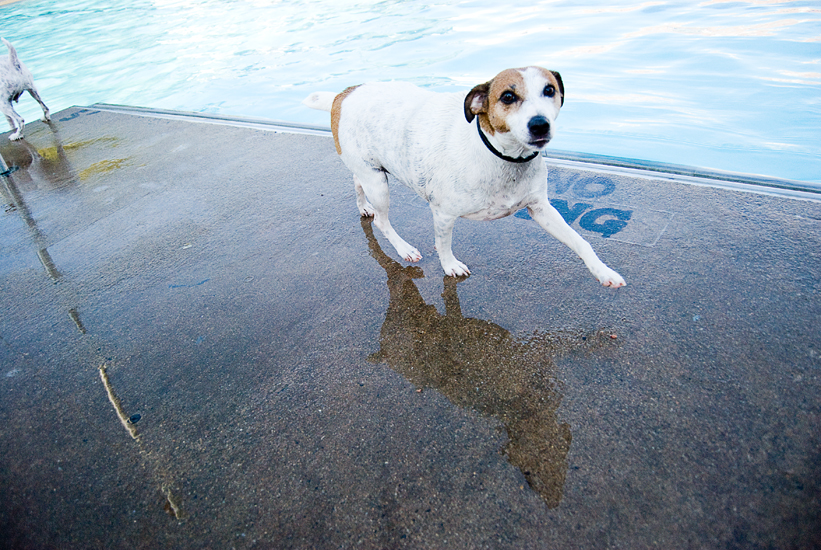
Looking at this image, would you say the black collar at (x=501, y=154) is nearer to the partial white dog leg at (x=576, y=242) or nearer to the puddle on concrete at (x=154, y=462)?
the partial white dog leg at (x=576, y=242)

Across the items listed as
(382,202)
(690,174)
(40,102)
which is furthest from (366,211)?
(40,102)

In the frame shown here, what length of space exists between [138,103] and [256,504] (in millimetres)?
9369

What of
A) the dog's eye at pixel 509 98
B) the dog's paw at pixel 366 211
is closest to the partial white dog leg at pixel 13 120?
the dog's paw at pixel 366 211

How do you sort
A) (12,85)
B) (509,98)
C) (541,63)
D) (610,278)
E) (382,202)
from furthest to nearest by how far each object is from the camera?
1. (541,63)
2. (12,85)
3. (382,202)
4. (610,278)
5. (509,98)

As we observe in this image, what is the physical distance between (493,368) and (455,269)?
73 cm

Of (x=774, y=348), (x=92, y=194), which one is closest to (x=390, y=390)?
(x=774, y=348)

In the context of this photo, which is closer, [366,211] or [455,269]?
[455,269]

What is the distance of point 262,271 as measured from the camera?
9.75 feet

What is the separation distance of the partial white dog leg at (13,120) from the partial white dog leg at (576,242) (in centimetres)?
678

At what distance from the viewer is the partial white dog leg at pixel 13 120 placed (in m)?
Answer: 5.84

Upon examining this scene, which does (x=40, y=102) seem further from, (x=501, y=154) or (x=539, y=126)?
→ (x=539, y=126)

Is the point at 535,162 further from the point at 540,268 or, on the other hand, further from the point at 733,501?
the point at 733,501

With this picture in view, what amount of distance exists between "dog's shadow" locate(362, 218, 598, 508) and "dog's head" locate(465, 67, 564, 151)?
2.91 ft

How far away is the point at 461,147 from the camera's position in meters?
2.21
